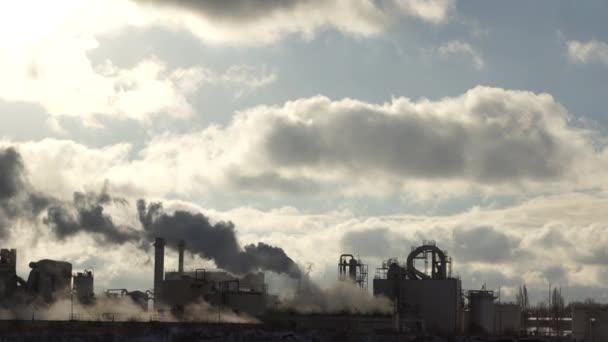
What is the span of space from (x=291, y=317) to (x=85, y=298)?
2462 centimetres

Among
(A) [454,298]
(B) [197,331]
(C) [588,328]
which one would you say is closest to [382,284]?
(A) [454,298]

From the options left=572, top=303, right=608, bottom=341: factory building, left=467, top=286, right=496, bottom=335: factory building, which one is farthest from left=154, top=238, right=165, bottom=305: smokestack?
left=572, top=303, right=608, bottom=341: factory building

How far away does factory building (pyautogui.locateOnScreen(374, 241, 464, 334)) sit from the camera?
118375 millimetres

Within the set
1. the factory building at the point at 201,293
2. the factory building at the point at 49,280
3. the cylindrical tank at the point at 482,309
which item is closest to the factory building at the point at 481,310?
the cylindrical tank at the point at 482,309

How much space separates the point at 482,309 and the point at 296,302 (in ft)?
75.4

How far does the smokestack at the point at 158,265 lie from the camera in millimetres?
121175

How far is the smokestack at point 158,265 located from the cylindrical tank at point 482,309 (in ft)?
126

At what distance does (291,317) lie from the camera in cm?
11431

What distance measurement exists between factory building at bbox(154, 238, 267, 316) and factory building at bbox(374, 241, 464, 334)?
627 inches

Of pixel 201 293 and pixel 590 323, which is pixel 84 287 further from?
pixel 590 323

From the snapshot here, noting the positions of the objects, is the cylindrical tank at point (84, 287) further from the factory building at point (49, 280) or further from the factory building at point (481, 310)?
the factory building at point (481, 310)

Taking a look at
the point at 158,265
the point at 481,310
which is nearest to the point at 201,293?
the point at 158,265

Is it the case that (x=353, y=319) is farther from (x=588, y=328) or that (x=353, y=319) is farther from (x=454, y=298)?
(x=588, y=328)

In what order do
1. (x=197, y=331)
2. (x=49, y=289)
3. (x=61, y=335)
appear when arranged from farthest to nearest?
(x=49, y=289) < (x=197, y=331) < (x=61, y=335)
